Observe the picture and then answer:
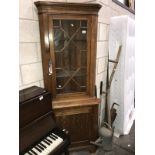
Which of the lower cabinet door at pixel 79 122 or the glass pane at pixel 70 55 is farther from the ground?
the glass pane at pixel 70 55

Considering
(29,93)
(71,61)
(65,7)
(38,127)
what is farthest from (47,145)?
(65,7)

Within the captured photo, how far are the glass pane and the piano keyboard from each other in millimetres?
528

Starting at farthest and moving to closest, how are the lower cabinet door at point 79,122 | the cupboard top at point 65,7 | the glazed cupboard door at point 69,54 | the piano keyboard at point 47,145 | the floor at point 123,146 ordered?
the floor at point 123,146
the lower cabinet door at point 79,122
the glazed cupboard door at point 69,54
the cupboard top at point 65,7
the piano keyboard at point 47,145

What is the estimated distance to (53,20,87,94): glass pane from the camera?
1.81 meters

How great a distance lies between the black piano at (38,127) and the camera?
1.48 meters

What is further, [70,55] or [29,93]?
[70,55]

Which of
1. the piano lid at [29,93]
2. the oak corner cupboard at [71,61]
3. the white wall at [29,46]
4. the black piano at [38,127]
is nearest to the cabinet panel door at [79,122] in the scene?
the oak corner cupboard at [71,61]

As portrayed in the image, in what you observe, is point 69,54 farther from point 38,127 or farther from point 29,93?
point 38,127

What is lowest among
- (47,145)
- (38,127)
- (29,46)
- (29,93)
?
(47,145)

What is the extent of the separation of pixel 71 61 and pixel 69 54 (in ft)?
0.29

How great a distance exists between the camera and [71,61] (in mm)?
1974

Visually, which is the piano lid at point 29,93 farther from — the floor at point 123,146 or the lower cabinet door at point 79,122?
the floor at point 123,146
